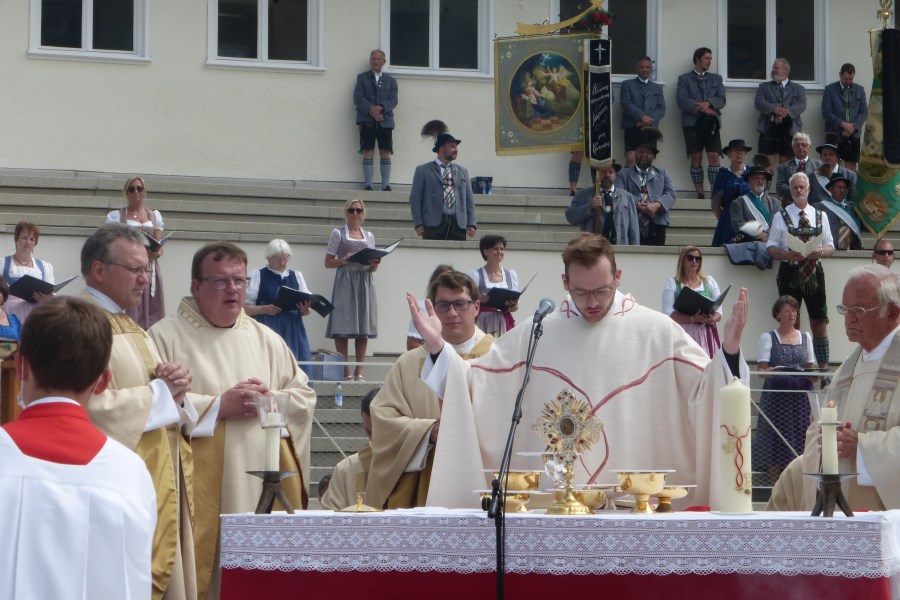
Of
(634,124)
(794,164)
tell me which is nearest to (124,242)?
(794,164)

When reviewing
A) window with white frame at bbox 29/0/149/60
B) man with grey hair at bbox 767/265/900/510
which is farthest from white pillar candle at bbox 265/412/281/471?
window with white frame at bbox 29/0/149/60

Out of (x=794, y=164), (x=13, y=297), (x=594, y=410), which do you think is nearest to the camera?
(x=594, y=410)

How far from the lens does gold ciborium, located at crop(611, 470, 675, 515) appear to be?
6164 mm

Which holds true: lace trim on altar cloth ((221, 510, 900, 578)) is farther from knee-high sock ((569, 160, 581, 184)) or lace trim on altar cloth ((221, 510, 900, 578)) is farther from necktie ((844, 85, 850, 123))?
necktie ((844, 85, 850, 123))

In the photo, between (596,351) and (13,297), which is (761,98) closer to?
(13,297)

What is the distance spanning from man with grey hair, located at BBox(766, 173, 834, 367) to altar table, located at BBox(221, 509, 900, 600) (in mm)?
11996

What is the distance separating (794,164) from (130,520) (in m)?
16.8

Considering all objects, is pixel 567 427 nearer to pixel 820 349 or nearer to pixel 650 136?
pixel 820 349

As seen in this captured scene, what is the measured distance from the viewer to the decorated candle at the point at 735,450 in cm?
583

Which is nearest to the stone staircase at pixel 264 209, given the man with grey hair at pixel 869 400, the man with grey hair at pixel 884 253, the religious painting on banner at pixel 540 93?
the religious painting on banner at pixel 540 93

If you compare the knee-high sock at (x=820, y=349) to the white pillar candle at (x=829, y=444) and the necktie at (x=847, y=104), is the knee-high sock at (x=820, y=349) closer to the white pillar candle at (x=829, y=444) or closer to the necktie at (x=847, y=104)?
the necktie at (x=847, y=104)

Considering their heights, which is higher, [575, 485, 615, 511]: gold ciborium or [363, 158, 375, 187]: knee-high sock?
[363, 158, 375, 187]: knee-high sock

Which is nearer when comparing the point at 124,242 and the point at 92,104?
the point at 124,242

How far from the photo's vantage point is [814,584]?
5504mm
